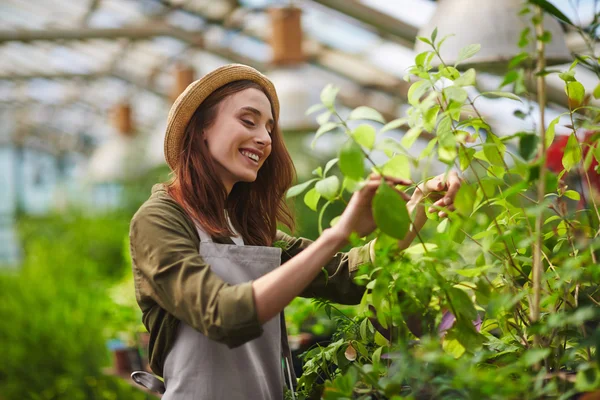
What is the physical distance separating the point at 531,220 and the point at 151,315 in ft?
2.07

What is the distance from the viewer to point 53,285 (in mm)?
4727

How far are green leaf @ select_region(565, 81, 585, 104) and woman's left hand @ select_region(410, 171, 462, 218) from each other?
21cm

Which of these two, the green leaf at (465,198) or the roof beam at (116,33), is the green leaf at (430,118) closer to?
the green leaf at (465,198)

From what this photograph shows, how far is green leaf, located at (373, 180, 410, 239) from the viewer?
90 centimetres

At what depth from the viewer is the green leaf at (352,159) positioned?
2.95ft

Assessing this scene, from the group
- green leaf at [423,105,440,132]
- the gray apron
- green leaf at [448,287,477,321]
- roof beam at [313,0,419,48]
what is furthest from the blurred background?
the gray apron

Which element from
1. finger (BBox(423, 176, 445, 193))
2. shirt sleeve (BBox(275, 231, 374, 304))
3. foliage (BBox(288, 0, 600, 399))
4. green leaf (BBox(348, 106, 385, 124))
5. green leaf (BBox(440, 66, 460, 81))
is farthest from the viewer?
shirt sleeve (BBox(275, 231, 374, 304))

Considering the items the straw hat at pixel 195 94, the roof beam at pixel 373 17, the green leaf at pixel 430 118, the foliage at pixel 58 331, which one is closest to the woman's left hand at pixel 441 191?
the green leaf at pixel 430 118

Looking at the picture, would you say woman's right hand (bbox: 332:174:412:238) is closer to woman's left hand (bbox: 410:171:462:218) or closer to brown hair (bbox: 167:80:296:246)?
woman's left hand (bbox: 410:171:462:218)

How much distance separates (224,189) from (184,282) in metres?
0.34

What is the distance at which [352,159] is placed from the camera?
899 mm

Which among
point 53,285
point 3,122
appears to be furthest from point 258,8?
point 3,122

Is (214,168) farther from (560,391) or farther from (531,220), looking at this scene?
(560,391)

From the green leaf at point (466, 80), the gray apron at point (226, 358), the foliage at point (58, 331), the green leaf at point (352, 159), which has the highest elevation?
the green leaf at point (466, 80)
